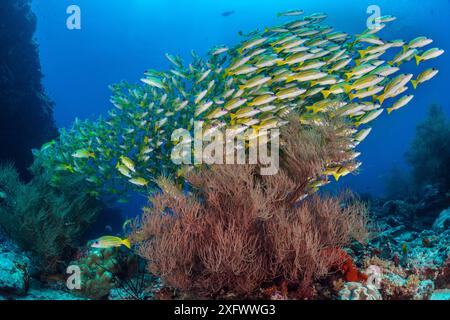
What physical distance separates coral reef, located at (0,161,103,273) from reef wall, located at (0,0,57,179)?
6.14 metres

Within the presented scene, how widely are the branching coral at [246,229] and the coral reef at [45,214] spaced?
11.0 ft

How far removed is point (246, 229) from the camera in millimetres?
4699

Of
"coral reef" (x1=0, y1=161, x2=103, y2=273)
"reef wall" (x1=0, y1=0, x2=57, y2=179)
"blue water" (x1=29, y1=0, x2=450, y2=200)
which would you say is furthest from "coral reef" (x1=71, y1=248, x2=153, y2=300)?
"blue water" (x1=29, y1=0, x2=450, y2=200)

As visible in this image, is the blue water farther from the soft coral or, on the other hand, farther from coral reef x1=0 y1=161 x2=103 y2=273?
the soft coral

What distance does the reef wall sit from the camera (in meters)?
13.5

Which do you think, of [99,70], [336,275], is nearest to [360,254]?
[336,275]

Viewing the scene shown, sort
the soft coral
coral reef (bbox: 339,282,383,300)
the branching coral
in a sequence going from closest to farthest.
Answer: coral reef (bbox: 339,282,383,300) → the branching coral → the soft coral

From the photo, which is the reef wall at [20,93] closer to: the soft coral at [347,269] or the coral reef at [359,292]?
the soft coral at [347,269]

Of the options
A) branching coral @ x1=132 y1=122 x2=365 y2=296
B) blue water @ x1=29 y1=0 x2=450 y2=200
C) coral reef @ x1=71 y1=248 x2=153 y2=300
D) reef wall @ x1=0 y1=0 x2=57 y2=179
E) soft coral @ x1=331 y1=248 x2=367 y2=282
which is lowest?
coral reef @ x1=71 y1=248 x2=153 y2=300

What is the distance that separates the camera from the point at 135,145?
7727 mm

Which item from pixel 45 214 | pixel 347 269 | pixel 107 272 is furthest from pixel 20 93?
pixel 347 269

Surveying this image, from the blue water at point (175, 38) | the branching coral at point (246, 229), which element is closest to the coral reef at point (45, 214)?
the branching coral at point (246, 229)

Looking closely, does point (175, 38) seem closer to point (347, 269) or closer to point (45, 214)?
point (45, 214)
